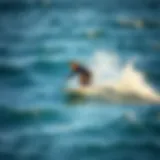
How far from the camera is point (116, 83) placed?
1449 millimetres

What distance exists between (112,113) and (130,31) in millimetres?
360

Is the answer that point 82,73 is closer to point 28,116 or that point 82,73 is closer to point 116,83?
point 116,83

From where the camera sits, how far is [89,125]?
4.58ft

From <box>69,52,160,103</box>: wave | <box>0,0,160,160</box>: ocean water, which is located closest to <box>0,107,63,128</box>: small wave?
<box>0,0,160,160</box>: ocean water

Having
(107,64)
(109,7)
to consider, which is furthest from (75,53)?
(109,7)

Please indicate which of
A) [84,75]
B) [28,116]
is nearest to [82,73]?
[84,75]

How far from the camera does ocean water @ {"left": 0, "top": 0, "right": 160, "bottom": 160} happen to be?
54.5 inches

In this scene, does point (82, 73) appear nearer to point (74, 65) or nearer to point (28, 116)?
point (74, 65)

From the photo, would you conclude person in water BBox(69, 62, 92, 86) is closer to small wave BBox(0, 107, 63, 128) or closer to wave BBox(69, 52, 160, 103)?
wave BBox(69, 52, 160, 103)

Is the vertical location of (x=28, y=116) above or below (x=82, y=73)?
below

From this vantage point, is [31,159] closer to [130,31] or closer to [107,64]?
[107,64]

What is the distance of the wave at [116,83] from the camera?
4.71 feet

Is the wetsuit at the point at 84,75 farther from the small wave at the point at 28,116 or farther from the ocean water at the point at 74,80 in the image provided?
the small wave at the point at 28,116

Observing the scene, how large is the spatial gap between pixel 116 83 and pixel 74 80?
173mm
